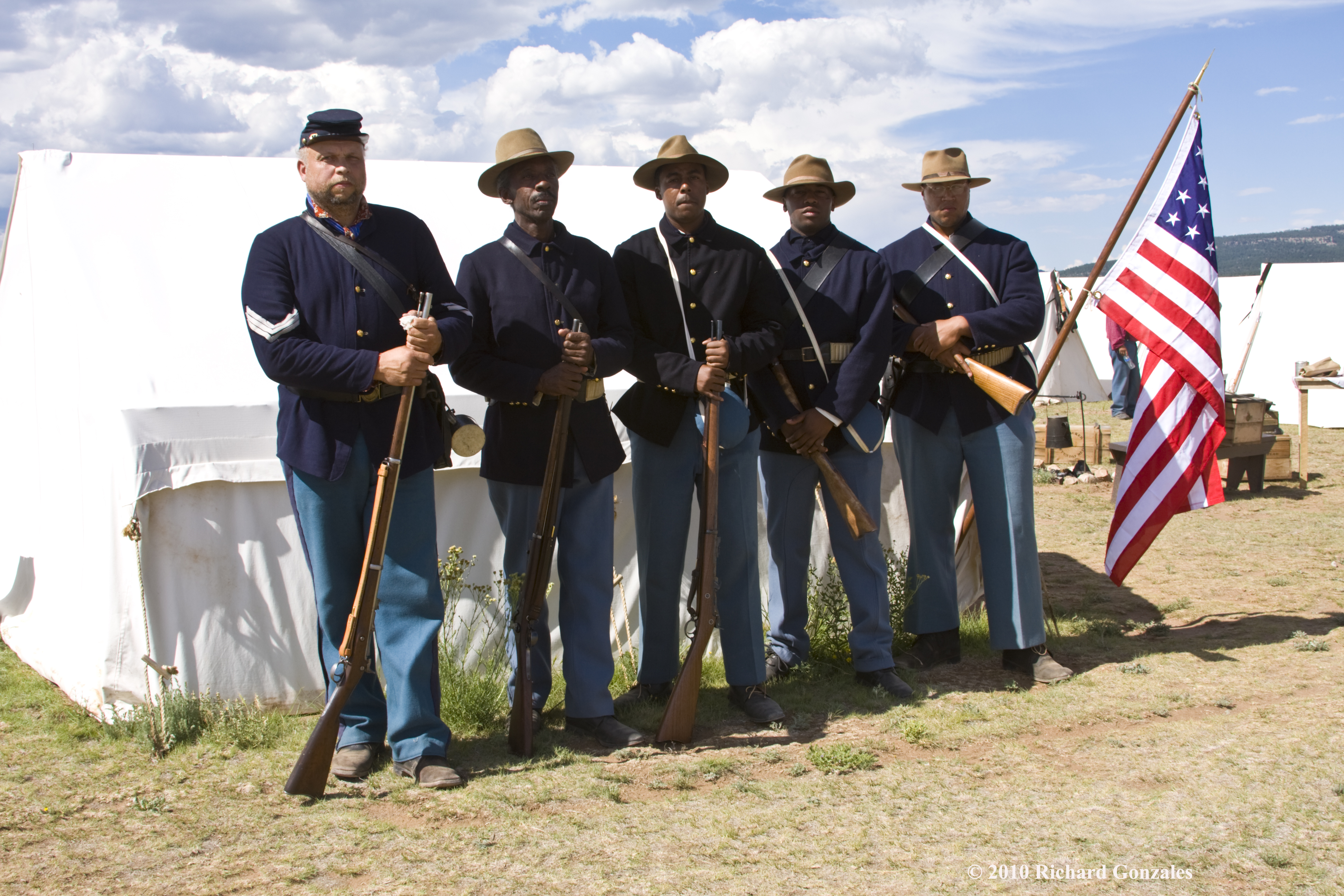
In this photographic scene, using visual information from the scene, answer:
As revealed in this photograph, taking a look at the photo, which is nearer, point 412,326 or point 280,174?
point 412,326

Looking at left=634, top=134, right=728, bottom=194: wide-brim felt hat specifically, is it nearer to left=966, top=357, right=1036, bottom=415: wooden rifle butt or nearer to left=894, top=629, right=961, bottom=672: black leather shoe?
left=966, top=357, right=1036, bottom=415: wooden rifle butt

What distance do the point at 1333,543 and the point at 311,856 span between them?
7128 millimetres

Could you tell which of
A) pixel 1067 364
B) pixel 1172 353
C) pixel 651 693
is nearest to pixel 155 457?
pixel 651 693

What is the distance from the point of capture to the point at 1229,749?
369 centimetres

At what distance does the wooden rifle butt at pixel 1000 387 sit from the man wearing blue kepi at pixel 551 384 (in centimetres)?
152

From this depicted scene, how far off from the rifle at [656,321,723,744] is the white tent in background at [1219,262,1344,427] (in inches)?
618

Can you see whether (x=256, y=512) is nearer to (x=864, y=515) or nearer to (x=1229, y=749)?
(x=864, y=515)

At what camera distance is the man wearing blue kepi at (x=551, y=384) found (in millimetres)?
3777

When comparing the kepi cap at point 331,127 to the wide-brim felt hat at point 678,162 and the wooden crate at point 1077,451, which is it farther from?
the wooden crate at point 1077,451

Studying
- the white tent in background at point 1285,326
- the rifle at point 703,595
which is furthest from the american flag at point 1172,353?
the white tent in background at point 1285,326

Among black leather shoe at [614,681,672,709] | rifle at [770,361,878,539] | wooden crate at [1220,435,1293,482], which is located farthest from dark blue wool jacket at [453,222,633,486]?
wooden crate at [1220,435,1293,482]

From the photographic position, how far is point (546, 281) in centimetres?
381

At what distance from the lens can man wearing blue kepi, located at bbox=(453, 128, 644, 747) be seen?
3777 millimetres

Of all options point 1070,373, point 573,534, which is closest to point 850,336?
point 573,534
